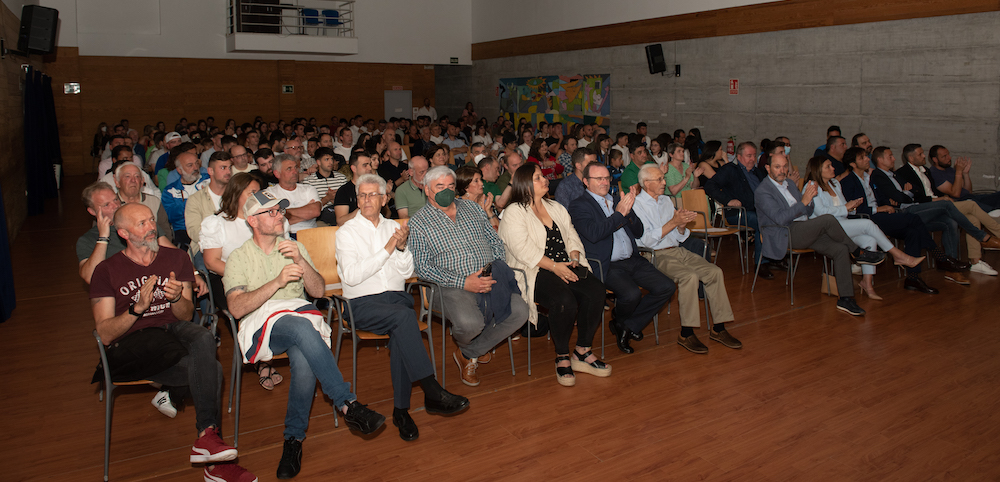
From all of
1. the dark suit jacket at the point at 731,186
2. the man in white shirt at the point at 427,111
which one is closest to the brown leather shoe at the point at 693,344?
the dark suit jacket at the point at 731,186

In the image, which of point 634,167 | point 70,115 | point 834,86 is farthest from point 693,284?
point 70,115

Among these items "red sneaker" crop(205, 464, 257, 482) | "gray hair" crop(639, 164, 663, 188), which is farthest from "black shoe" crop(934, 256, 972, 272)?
"red sneaker" crop(205, 464, 257, 482)

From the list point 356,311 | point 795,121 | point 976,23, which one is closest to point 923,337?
point 356,311

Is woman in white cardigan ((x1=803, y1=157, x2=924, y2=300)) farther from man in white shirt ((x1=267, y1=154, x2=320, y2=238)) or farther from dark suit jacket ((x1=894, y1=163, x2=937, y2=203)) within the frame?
man in white shirt ((x1=267, y1=154, x2=320, y2=238))

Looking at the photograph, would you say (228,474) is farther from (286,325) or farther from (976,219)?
(976,219)

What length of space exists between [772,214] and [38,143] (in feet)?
38.0

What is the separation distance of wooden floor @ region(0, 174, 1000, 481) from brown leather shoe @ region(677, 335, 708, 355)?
1.7 inches

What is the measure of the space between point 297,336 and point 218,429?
52cm

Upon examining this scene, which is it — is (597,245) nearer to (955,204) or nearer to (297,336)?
(297,336)

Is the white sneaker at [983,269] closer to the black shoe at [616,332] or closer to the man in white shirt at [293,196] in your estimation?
the black shoe at [616,332]

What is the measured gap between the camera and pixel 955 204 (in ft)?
20.9

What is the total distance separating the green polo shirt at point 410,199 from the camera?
5336mm

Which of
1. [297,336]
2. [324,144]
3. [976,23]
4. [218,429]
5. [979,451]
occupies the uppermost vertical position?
[976,23]

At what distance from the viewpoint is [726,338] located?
179 inches
